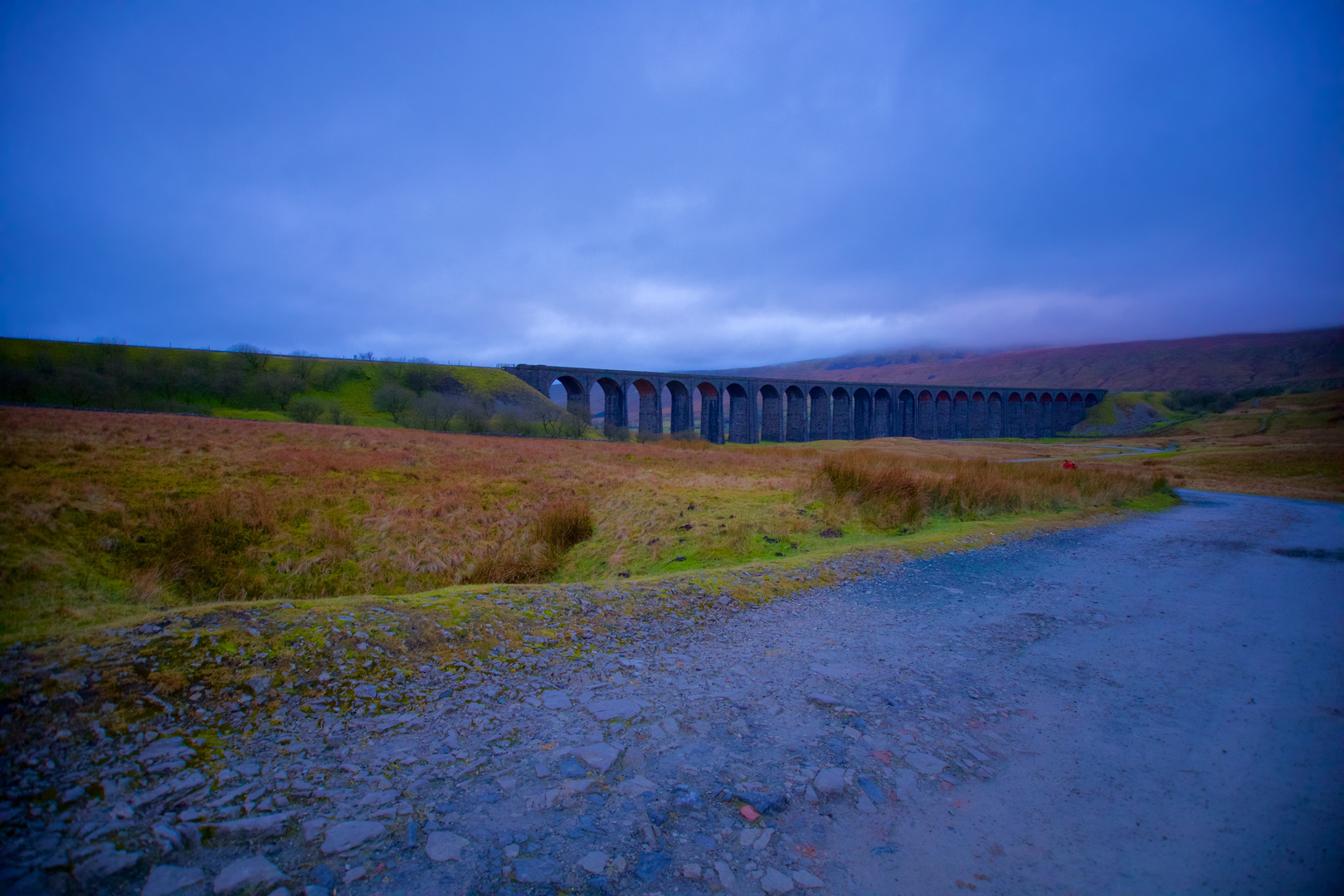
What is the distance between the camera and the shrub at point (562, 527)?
32.2 ft

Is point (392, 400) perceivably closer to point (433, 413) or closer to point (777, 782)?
point (433, 413)

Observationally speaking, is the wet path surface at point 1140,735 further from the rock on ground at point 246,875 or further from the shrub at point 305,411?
the shrub at point 305,411

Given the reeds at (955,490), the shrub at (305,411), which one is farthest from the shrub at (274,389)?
the reeds at (955,490)

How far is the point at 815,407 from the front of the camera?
2842 inches

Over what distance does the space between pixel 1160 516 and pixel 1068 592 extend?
31.6 feet

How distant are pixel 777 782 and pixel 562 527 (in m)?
7.81

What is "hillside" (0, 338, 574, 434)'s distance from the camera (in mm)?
35625

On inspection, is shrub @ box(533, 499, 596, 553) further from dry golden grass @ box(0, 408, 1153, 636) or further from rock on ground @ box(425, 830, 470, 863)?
rock on ground @ box(425, 830, 470, 863)

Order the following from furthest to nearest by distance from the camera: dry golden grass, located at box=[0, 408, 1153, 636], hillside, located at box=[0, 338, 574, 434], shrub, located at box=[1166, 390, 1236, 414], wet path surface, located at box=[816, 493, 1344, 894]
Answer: shrub, located at box=[1166, 390, 1236, 414] → hillside, located at box=[0, 338, 574, 434] → dry golden grass, located at box=[0, 408, 1153, 636] → wet path surface, located at box=[816, 493, 1344, 894]

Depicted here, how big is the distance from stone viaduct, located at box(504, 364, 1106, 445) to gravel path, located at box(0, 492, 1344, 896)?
1747 inches

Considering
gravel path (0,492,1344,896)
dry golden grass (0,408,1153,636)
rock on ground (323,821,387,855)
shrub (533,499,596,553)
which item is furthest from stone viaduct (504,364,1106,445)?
rock on ground (323,821,387,855)

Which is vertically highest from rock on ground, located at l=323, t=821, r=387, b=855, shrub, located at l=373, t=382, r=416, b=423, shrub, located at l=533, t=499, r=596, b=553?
shrub, located at l=373, t=382, r=416, b=423

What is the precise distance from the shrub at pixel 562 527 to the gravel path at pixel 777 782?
5646 mm

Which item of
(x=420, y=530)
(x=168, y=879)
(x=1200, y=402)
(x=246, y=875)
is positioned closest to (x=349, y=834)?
(x=246, y=875)
